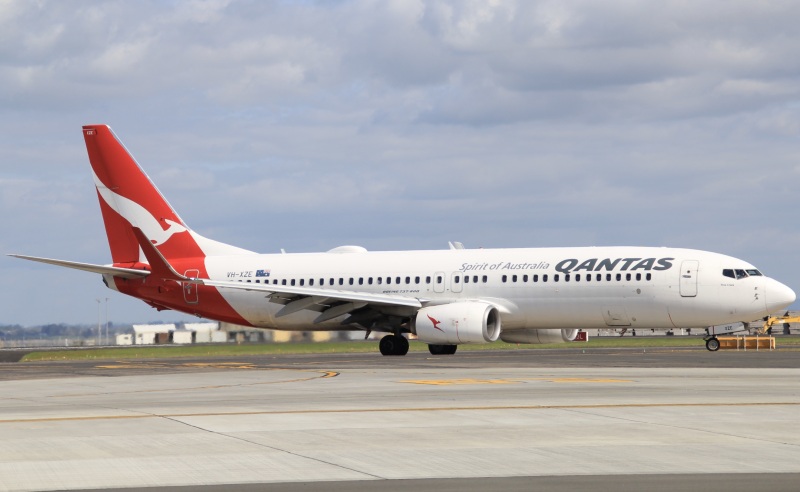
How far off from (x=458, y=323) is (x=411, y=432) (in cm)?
2692

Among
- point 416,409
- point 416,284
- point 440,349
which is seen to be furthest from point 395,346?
point 416,409

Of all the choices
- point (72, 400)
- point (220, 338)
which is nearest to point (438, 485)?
point (72, 400)

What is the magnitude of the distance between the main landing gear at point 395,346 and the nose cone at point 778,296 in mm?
13925

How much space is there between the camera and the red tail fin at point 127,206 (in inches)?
2053

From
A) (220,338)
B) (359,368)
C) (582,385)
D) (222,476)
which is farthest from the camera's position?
(220,338)

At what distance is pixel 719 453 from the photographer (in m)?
13.8

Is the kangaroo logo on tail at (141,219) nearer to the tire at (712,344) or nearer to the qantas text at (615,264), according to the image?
the qantas text at (615,264)

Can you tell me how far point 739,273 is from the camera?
4275 centimetres

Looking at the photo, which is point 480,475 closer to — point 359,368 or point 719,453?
point 719,453

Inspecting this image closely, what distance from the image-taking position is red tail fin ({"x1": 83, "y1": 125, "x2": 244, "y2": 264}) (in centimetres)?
5216

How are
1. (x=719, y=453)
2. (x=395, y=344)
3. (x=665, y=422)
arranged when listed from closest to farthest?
(x=719, y=453), (x=665, y=422), (x=395, y=344)

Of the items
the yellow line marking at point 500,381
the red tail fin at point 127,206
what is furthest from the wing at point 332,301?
the yellow line marking at point 500,381

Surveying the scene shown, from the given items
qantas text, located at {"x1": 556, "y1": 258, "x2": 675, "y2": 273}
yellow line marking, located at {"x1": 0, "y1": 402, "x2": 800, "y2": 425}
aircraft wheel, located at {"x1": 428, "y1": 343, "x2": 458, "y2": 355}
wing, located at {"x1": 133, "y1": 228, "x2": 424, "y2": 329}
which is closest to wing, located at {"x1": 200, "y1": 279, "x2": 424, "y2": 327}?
wing, located at {"x1": 133, "y1": 228, "x2": 424, "y2": 329}

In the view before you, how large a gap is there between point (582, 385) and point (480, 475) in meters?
13.5
